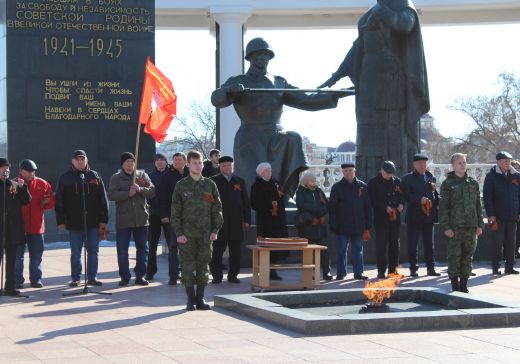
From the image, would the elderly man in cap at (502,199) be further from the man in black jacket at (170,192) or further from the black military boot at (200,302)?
the black military boot at (200,302)

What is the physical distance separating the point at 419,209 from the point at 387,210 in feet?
2.00

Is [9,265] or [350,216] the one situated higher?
[350,216]

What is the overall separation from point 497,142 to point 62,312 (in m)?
57.1

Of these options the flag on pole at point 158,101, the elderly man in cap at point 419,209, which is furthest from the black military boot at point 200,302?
the elderly man in cap at point 419,209

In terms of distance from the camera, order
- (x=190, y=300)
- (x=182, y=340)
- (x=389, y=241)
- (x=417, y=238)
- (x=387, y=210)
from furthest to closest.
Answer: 1. (x=417, y=238)
2. (x=389, y=241)
3. (x=387, y=210)
4. (x=190, y=300)
5. (x=182, y=340)

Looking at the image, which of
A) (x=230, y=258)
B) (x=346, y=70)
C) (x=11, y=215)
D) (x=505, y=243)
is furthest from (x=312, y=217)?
(x=11, y=215)

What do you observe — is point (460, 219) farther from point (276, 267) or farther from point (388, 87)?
point (388, 87)

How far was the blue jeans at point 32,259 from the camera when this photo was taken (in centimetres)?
1234

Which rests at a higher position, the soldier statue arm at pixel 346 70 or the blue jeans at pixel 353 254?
the soldier statue arm at pixel 346 70

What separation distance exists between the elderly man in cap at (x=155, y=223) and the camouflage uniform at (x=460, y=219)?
365 centimetres

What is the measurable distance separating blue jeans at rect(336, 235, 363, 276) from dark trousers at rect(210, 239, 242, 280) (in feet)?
4.37

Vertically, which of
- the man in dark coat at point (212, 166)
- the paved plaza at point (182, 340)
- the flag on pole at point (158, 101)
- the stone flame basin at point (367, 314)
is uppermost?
the flag on pole at point (158, 101)

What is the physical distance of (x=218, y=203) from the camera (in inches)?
408

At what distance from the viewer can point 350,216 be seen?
43.0 ft
